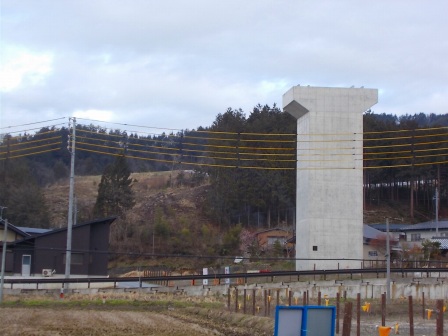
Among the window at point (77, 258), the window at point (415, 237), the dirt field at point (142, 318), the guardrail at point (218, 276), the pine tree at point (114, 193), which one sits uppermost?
the pine tree at point (114, 193)

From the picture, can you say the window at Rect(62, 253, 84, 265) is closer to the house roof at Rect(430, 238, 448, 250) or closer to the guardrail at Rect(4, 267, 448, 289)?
the guardrail at Rect(4, 267, 448, 289)

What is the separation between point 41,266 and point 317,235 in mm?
17324

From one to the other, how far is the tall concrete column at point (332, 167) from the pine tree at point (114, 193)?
28859mm

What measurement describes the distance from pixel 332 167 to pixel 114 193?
1195 inches

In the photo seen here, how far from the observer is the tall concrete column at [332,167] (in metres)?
43.7

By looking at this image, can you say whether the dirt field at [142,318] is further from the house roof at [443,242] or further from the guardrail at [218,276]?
the house roof at [443,242]

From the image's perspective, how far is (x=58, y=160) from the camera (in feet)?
354

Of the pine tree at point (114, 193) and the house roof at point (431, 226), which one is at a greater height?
the pine tree at point (114, 193)

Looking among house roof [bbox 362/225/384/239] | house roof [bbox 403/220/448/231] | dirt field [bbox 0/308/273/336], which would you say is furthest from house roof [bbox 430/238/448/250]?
dirt field [bbox 0/308/273/336]

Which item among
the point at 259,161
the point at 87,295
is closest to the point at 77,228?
the point at 87,295

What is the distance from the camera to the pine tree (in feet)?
224

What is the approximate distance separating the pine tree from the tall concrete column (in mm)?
28859

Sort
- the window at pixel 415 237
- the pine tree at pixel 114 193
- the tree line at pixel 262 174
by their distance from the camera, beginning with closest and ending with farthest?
1. the window at pixel 415 237
2. the tree line at pixel 262 174
3. the pine tree at pixel 114 193

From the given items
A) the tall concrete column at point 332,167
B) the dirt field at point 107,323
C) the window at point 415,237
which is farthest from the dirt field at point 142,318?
the window at point 415,237
